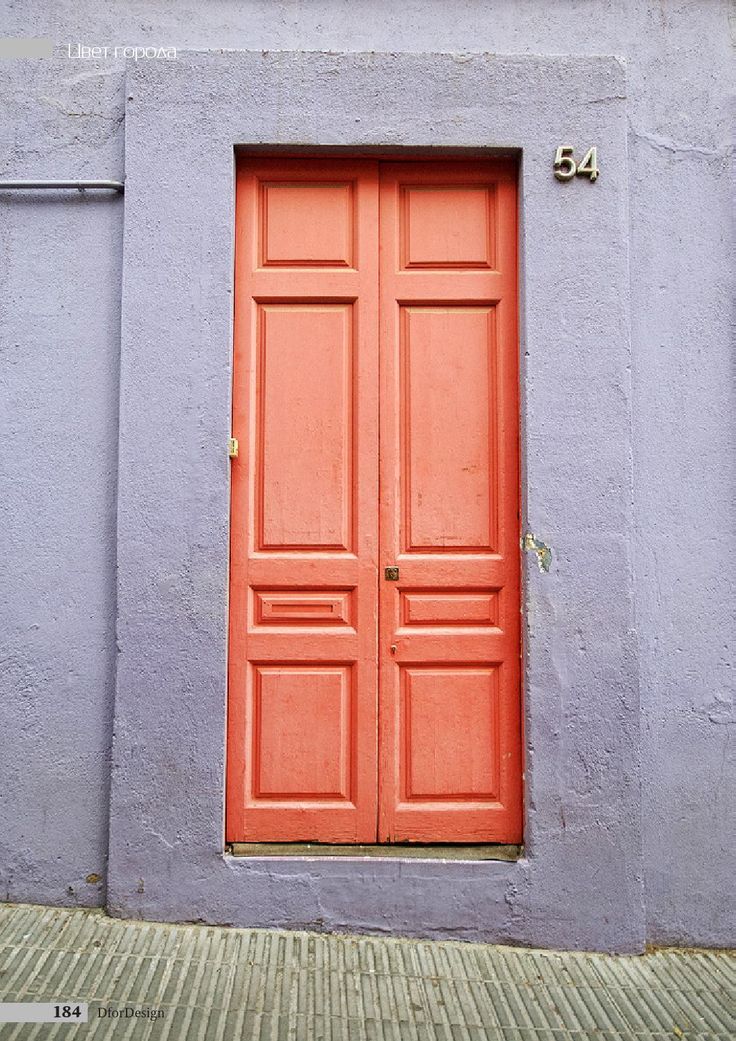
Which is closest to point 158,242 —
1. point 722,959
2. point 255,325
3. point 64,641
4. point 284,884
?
point 255,325

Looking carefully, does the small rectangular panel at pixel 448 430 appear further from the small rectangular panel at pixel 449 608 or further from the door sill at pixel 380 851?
the door sill at pixel 380 851

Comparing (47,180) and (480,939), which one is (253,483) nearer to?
(47,180)

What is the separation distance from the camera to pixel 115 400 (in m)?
3.51

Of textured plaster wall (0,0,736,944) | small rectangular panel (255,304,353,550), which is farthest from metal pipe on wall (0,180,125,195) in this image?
small rectangular panel (255,304,353,550)

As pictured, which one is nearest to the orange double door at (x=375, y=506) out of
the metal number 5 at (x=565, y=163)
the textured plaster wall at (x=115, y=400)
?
the metal number 5 at (x=565, y=163)

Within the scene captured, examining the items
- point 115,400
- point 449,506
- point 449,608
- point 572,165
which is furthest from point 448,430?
point 115,400

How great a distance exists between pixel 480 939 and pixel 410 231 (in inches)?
119

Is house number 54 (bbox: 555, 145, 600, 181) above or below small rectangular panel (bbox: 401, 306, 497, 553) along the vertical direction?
above

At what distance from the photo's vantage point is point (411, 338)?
141 inches

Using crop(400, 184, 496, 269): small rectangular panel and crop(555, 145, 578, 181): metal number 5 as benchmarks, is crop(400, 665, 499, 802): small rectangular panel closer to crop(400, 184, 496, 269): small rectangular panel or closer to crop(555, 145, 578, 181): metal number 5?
crop(400, 184, 496, 269): small rectangular panel

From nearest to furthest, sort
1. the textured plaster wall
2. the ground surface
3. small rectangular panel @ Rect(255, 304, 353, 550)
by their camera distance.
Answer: the ground surface
the textured plaster wall
small rectangular panel @ Rect(255, 304, 353, 550)

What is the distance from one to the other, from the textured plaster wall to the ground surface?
25cm

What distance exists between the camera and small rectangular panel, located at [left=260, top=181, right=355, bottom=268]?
360 cm

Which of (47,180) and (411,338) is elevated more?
(47,180)
